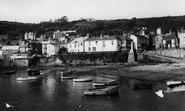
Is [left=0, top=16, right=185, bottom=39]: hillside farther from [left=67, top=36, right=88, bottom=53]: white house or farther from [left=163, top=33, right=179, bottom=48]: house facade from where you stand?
[left=163, top=33, right=179, bottom=48]: house facade

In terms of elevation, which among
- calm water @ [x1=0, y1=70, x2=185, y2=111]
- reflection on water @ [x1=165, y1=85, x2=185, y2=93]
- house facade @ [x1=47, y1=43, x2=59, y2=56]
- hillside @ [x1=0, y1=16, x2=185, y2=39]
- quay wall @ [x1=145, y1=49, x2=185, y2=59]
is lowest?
calm water @ [x1=0, y1=70, x2=185, y2=111]

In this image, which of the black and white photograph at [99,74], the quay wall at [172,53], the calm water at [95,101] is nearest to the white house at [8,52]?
the black and white photograph at [99,74]

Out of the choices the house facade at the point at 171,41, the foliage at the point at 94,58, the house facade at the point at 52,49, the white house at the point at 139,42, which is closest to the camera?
the foliage at the point at 94,58

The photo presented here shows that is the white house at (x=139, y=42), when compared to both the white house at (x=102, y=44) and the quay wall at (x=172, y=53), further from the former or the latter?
the quay wall at (x=172, y=53)

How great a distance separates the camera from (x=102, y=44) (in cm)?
8550

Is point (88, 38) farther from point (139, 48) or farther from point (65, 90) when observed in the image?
point (65, 90)

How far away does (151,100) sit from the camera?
31.0 metres

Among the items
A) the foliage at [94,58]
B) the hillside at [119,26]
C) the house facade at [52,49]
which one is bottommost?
the foliage at [94,58]

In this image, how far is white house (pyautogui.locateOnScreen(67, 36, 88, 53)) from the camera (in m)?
90.1

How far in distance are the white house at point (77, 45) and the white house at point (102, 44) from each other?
8.61 feet

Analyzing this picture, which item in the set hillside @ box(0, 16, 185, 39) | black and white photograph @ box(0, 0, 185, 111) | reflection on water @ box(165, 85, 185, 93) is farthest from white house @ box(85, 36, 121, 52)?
reflection on water @ box(165, 85, 185, 93)

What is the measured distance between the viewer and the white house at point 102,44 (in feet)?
275

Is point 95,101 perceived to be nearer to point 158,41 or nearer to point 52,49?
point 158,41

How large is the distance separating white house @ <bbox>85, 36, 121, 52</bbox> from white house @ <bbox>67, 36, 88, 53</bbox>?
8.61 feet
